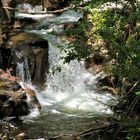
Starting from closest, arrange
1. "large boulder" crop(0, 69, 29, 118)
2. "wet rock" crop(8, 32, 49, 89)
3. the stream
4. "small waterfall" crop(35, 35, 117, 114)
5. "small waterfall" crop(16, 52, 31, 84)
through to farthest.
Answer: the stream < "large boulder" crop(0, 69, 29, 118) < "small waterfall" crop(35, 35, 117, 114) < "small waterfall" crop(16, 52, 31, 84) < "wet rock" crop(8, 32, 49, 89)

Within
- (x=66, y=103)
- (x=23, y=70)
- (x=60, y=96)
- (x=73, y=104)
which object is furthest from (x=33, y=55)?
(x=73, y=104)

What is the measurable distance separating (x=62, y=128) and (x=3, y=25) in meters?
10.8

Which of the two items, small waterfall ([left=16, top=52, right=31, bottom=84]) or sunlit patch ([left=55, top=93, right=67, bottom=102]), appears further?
small waterfall ([left=16, top=52, right=31, bottom=84])

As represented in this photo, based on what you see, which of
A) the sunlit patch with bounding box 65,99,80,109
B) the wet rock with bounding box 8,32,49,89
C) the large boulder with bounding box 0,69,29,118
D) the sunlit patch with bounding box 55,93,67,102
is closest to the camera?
the large boulder with bounding box 0,69,29,118

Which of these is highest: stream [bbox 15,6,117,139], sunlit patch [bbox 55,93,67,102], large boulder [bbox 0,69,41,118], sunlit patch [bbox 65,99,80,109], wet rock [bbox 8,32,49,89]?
wet rock [bbox 8,32,49,89]

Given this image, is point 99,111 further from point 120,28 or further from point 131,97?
point 120,28

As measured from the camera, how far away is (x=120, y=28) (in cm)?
1007

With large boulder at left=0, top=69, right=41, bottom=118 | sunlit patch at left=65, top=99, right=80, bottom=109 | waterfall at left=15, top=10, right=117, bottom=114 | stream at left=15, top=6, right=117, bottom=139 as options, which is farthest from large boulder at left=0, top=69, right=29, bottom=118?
sunlit patch at left=65, top=99, right=80, bottom=109

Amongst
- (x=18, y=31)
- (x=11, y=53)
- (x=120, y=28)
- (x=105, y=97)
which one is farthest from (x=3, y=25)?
(x=120, y=28)

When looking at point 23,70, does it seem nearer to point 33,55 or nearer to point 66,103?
point 33,55

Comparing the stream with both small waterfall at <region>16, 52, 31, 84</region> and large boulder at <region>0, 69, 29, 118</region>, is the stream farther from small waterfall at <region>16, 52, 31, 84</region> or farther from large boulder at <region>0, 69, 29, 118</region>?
small waterfall at <region>16, 52, 31, 84</region>

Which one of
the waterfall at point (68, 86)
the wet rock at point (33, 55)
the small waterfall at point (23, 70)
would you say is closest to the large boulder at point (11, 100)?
the waterfall at point (68, 86)

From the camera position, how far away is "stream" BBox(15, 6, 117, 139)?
1261cm

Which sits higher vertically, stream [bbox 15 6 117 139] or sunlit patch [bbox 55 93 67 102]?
stream [bbox 15 6 117 139]
